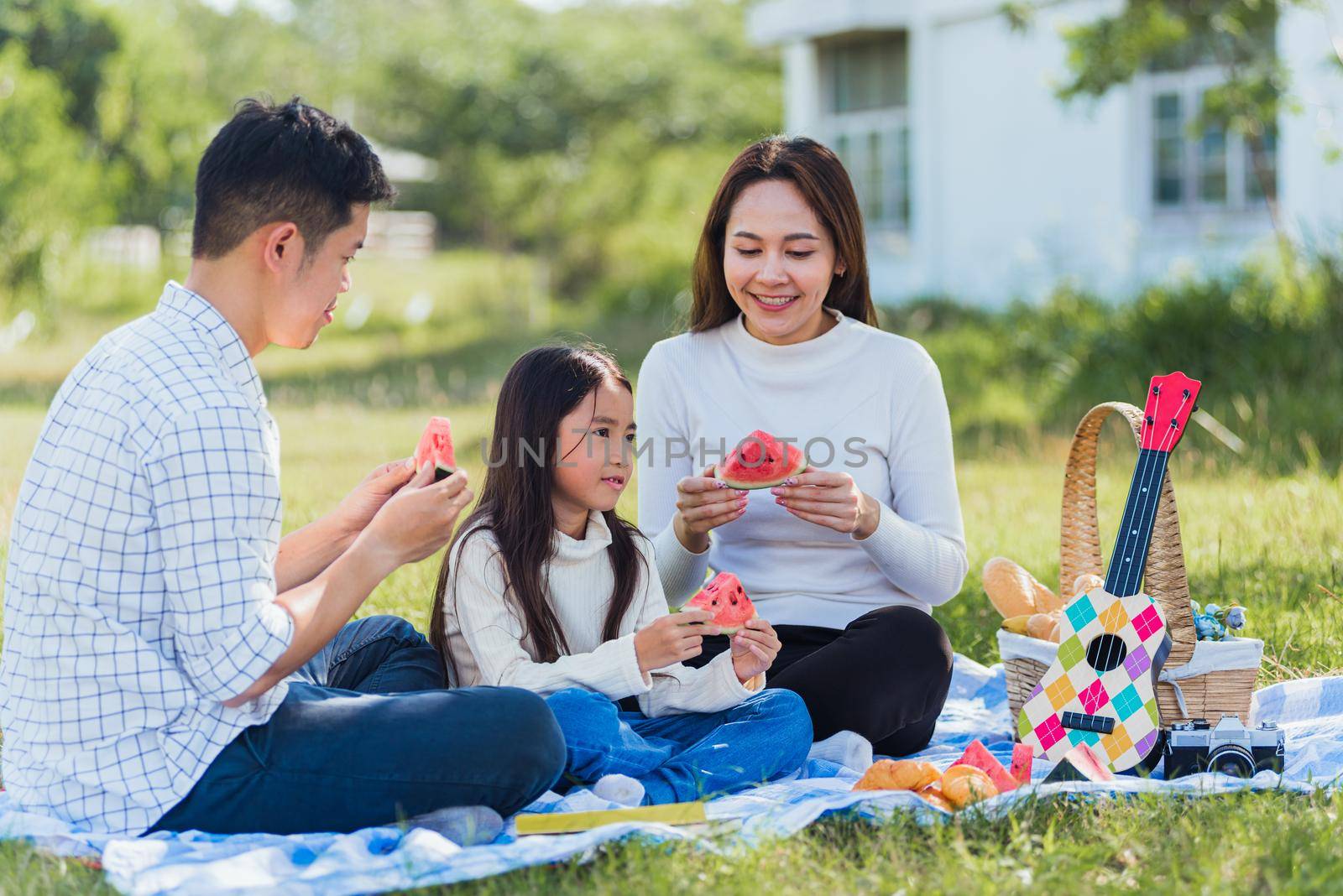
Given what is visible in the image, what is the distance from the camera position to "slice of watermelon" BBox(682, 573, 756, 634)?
3.69 meters

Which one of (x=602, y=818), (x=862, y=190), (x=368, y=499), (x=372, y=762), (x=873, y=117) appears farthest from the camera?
(x=862, y=190)

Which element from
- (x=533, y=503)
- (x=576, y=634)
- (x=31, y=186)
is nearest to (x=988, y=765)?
(x=576, y=634)

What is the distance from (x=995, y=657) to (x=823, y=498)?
5.46 ft

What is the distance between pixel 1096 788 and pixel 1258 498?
4.19 m

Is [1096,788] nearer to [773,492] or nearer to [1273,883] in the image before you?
[1273,883]

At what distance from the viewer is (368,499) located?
3.63 m

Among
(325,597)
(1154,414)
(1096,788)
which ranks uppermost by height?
(1154,414)

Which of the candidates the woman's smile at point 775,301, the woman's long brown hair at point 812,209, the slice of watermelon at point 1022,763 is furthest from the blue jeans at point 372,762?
the woman's long brown hair at point 812,209

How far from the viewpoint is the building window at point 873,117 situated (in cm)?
1906

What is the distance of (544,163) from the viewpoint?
26141mm

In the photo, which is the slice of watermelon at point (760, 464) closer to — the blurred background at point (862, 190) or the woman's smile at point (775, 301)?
the woman's smile at point (775, 301)

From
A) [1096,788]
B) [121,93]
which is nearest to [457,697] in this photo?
[1096,788]

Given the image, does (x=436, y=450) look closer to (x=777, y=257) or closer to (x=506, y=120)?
(x=777, y=257)

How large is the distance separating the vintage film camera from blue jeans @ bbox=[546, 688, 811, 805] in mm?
966
